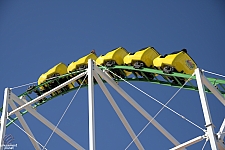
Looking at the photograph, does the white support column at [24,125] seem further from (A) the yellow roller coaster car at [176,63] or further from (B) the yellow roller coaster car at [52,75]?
(A) the yellow roller coaster car at [176,63]

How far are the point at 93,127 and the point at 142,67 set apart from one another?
4.51 meters

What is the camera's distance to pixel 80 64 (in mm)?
16797

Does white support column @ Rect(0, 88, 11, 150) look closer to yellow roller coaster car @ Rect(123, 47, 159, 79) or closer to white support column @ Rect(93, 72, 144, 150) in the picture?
white support column @ Rect(93, 72, 144, 150)

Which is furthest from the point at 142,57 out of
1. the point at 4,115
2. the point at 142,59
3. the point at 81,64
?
the point at 4,115

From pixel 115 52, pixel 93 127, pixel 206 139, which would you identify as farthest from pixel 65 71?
pixel 206 139

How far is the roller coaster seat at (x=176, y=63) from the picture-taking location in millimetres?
14141

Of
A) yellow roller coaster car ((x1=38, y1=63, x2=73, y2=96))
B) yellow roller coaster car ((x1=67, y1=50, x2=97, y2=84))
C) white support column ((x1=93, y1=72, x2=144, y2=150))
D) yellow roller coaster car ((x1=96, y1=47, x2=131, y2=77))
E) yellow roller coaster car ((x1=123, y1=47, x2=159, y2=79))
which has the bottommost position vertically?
white support column ((x1=93, y1=72, x2=144, y2=150))

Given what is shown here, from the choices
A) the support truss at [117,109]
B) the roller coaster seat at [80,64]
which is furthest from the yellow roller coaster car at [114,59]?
the support truss at [117,109]

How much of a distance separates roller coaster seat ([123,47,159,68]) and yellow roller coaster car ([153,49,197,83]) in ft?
1.54

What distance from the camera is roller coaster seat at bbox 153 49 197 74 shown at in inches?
557

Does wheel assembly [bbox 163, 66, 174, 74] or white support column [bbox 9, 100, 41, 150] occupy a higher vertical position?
white support column [bbox 9, 100, 41, 150]

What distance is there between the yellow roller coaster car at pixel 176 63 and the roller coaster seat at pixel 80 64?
3108 mm

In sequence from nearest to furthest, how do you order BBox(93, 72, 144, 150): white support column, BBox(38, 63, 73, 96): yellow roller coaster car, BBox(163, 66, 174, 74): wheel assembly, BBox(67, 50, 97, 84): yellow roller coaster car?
BBox(93, 72, 144, 150): white support column → BBox(163, 66, 174, 74): wheel assembly → BBox(67, 50, 97, 84): yellow roller coaster car → BBox(38, 63, 73, 96): yellow roller coaster car

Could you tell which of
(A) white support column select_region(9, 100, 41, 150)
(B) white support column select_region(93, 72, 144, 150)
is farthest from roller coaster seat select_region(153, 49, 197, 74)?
(A) white support column select_region(9, 100, 41, 150)
